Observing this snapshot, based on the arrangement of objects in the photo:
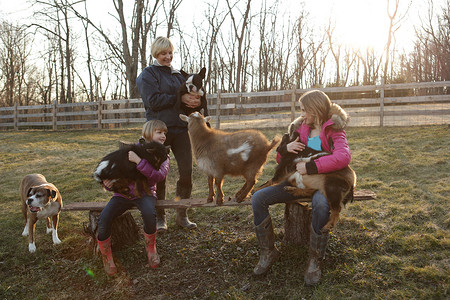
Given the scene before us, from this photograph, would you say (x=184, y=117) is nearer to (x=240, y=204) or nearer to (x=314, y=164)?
(x=240, y=204)

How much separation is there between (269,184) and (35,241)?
346 centimetres

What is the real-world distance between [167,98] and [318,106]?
1778 mm

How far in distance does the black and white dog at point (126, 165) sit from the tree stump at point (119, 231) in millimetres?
635

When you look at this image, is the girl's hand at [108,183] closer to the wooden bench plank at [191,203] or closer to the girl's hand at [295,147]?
the wooden bench plank at [191,203]

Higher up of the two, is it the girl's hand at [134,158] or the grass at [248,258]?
the girl's hand at [134,158]

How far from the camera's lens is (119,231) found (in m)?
4.02

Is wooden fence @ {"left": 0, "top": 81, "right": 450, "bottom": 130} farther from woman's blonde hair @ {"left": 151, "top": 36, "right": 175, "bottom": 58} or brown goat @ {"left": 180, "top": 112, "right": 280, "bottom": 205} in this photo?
brown goat @ {"left": 180, "top": 112, "right": 280, "bottom": 205}

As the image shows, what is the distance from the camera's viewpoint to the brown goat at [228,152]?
11.3ft

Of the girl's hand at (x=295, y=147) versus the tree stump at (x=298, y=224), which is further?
the tree stump at (x=298, y=224)

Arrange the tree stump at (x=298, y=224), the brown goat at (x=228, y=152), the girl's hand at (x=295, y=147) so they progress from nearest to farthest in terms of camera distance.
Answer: the girl's hand at (x=295, y=147)
the brown goat at (x=228, y=152)
the tree stump at (x=298, y=224)

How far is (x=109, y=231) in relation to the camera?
11.6ft

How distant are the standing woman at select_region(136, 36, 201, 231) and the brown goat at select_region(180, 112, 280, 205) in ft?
1.08

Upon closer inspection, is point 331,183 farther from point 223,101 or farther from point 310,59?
Result: point 310,59

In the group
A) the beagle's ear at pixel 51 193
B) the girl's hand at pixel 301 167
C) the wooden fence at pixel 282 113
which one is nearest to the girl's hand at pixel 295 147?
the girl's hand at pixel 301 167
